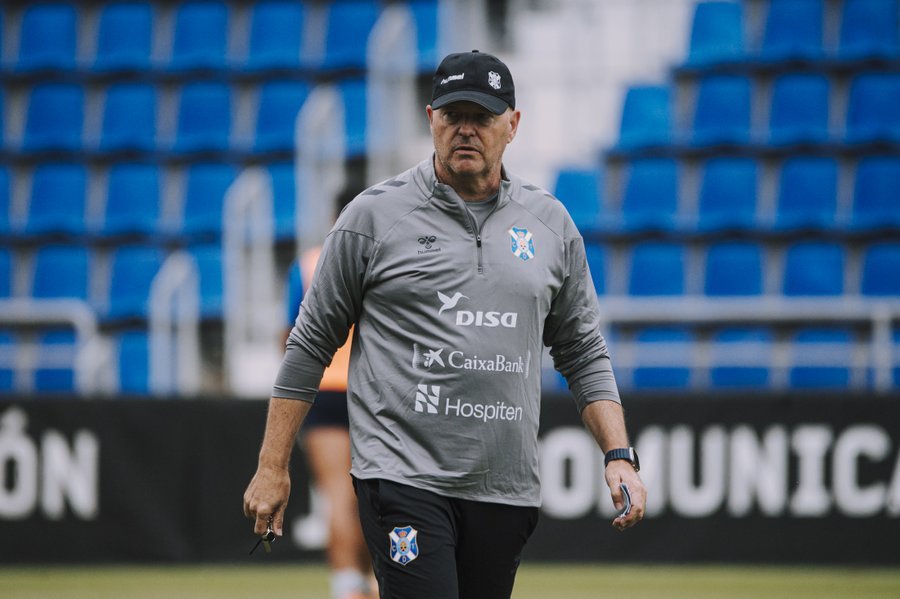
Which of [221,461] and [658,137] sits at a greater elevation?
[658,137]

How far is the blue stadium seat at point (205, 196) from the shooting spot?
13828 millimetres

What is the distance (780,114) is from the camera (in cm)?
1388

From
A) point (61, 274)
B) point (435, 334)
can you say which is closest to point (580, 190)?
point (61, 274)

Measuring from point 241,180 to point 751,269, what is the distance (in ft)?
16.1

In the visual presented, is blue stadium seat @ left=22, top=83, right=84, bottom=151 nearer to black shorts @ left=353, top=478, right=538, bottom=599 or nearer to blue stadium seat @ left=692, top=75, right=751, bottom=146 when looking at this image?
blue stadium seat @ left=692, top=75, right=751, bottom=146

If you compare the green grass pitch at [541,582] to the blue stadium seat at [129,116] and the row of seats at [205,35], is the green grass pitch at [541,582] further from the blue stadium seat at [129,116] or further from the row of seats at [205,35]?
the row of seats at [205,35]

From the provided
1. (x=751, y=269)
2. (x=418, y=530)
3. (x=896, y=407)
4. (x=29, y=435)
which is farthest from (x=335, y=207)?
(x=751, y=269)

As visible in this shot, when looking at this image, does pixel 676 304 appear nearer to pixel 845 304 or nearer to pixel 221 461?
pixel 845 304

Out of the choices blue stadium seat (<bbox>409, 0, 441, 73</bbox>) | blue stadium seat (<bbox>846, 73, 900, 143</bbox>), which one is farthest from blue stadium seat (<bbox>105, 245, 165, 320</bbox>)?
blue stadium seat (<bbox>846, 73, 900, 143</bbox>)

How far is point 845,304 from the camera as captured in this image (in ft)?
34.9

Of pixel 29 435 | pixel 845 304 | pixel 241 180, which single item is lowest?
Answer: pixel 29 435

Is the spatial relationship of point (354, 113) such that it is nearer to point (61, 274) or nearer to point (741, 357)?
point (61, 274)

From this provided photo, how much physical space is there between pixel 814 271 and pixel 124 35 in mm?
8116

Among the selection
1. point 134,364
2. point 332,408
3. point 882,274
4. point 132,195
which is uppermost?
point 132,195
